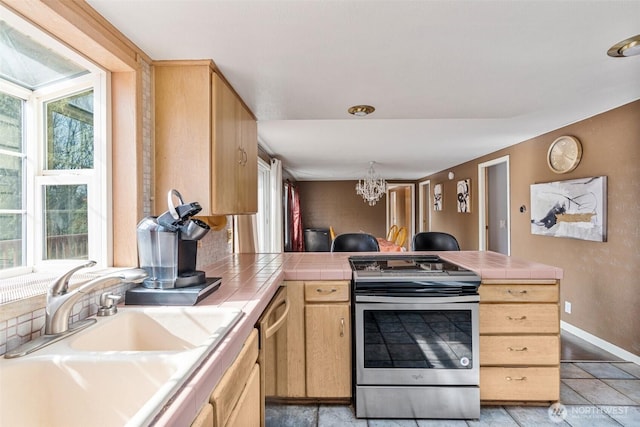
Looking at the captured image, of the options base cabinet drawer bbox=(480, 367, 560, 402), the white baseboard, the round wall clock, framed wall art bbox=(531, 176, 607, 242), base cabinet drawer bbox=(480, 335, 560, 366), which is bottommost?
the white baseboard

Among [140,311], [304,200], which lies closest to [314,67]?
[140,311]

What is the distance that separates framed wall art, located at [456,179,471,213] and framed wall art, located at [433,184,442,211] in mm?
1047

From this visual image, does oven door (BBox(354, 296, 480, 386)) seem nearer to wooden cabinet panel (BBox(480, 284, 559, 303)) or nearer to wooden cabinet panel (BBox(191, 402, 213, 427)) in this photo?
wooden cabinet panel (BBox(480, 284, 559, 303))

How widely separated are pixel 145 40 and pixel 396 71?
120 centimetres

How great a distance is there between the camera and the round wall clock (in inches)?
128

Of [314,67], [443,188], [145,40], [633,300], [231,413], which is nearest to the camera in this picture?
[231,413]

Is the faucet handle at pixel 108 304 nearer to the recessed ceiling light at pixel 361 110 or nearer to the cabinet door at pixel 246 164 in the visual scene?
the cabinet door at pixel 246 164

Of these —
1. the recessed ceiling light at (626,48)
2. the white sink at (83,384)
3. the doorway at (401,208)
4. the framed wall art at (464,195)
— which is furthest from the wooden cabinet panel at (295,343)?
the doorway at (401,208)

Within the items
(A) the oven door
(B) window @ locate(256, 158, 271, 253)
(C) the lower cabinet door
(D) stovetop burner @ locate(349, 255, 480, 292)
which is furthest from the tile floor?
(B) window @ locate(256, 158, 271, 253)

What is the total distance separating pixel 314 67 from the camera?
180 cm

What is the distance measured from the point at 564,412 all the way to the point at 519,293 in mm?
738

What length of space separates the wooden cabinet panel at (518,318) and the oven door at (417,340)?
11 centimetres

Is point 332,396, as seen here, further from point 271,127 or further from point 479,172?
point 479,172

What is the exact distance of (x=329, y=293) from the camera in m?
2.06
